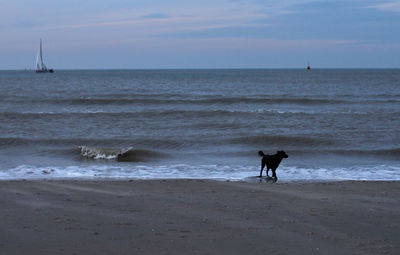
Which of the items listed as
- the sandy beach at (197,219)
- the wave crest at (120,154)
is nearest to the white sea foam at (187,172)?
the wave crest at (120,154)

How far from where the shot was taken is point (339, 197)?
743cm

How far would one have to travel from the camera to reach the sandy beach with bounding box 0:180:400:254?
16.2 ft

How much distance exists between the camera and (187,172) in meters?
10.7

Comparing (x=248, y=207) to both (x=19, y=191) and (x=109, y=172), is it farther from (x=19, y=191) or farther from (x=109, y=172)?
(x=109, y=172)

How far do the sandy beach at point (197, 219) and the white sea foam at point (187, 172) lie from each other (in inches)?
59.3

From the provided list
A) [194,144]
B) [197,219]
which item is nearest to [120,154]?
[194,144]

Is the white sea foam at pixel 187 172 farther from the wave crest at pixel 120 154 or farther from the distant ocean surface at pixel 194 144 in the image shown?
the wave crest at pixel 120 154

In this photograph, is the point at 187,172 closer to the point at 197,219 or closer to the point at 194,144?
the point at 194,144

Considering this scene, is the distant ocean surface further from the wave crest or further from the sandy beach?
the sandy beach

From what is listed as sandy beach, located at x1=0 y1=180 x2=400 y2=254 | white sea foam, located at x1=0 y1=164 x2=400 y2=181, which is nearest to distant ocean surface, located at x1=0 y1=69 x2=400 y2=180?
white sea foam, located at x1=0 y1=164 x2=400 y2=181

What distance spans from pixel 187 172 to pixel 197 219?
476 centimetres

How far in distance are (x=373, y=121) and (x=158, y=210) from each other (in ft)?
53.6

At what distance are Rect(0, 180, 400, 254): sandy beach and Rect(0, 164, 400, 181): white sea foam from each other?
1506 millimetres

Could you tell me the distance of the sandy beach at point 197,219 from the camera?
4930 millimetres
